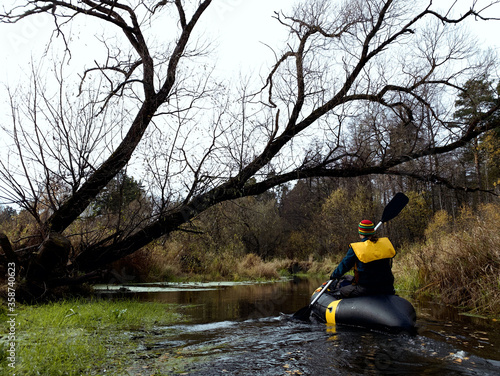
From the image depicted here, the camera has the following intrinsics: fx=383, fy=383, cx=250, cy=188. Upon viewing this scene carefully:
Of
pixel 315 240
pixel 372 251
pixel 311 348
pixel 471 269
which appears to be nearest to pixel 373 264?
pixel 372 251

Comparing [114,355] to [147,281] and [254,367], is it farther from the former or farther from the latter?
[147,281]

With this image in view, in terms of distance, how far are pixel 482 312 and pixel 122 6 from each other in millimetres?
8991

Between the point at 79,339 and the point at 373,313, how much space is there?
3653 mm

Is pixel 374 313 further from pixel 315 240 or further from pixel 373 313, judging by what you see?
pixel 315 240

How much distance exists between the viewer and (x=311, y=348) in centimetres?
435

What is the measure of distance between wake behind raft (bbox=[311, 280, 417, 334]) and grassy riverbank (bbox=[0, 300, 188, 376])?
2.57 metres

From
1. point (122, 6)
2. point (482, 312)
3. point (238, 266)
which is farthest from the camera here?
point (238, 266)

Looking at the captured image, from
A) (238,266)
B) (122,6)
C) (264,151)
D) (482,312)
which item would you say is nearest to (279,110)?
(264,151)

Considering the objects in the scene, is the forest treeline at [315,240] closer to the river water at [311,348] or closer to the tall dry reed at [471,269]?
the tall dry reed at [471,269]

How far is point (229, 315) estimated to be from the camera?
275 inches

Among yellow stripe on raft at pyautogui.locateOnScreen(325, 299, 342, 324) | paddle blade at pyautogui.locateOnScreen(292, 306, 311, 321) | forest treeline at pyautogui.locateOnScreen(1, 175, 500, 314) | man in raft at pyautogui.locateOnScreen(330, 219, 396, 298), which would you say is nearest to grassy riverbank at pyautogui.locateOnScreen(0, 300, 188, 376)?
paddle blade at pyautogui.locateOnScreen(292, 306, 311, 321)

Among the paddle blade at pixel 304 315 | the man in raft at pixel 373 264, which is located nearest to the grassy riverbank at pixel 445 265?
the man in raft at pixel 373 264

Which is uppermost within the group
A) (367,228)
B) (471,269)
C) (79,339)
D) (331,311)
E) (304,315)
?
(367,228)

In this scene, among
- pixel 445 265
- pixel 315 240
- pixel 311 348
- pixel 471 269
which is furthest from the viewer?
pixel 315 240
